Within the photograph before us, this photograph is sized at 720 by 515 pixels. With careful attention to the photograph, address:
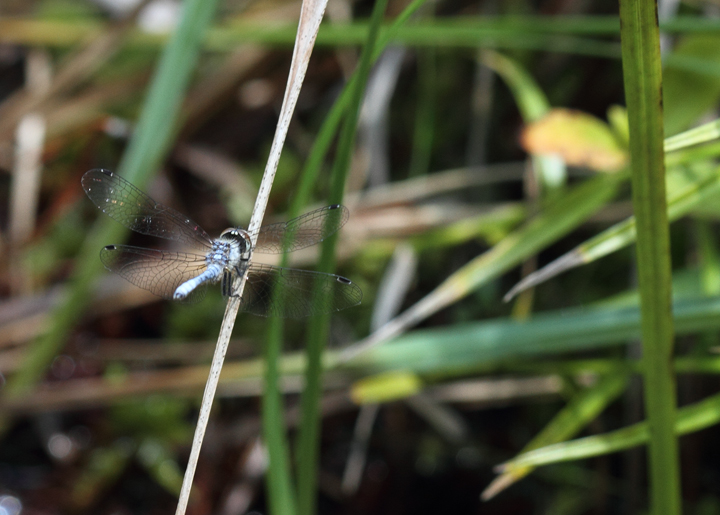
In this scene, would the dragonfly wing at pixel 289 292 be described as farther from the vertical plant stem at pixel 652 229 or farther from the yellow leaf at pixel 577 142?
the yellow leaf at pixel 577 142

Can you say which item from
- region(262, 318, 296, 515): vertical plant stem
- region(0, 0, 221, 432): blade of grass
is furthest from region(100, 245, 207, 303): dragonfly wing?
region(262, 318, 296, 515): vertical plant stem

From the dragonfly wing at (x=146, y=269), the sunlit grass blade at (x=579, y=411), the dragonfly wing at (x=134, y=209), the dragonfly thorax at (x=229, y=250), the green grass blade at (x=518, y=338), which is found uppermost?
the dragonfly wing at (x=134, y=209)

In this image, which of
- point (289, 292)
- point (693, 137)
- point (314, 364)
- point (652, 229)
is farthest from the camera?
point (289, 292)

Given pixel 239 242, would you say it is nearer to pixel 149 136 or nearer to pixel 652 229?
pixel 149 136

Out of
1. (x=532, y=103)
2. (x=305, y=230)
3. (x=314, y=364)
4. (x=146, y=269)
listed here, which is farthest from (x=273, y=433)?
(x=532, y=103)

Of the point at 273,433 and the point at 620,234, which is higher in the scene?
the point at 620,234

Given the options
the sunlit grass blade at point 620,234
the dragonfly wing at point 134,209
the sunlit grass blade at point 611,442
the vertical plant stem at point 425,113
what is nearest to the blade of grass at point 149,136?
the dragonfly wing at point 134,209
